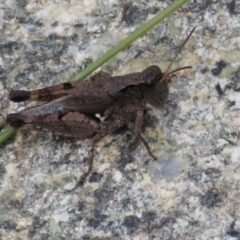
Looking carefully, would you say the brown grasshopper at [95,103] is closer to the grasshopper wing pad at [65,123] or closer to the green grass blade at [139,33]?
the grasshopper wing pad at [65,123]

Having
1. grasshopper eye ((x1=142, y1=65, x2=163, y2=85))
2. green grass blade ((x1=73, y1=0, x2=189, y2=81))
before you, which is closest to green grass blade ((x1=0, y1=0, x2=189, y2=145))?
green grass blade ((x1=73, y1=0, x2=189, y2=81))

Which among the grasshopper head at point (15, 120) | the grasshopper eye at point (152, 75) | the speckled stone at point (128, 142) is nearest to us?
the speckled stone at point (128, 142)

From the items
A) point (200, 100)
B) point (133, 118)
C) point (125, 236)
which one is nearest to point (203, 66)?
point (200, 100)

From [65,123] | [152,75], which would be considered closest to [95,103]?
[65,123]

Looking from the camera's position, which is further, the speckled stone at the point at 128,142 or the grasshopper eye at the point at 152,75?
the grasshopper eye at the point at 152,75

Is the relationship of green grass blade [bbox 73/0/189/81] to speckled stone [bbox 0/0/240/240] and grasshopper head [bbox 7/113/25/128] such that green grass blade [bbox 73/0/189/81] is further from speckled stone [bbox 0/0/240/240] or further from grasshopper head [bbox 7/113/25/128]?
grasshopper head [bbox 7/113/25/128]

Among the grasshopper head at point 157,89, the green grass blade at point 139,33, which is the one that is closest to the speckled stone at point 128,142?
the grasshopper head at point 157,89
